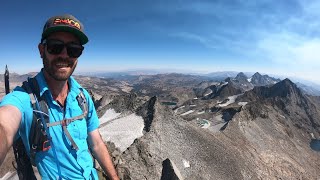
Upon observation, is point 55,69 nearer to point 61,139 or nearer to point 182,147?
point 61,139

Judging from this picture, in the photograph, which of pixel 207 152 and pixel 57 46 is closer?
pixel 57 46

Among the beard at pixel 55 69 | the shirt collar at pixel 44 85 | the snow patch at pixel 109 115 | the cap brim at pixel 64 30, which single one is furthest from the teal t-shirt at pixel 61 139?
the snow patch at pixel 109 115

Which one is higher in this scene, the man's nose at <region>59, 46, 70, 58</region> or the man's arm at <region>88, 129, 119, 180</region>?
the man's nose at <region>59, 46, 70, 58</region>

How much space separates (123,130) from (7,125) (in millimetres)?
53390

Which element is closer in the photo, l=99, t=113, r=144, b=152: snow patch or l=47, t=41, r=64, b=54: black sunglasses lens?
l=47, t=41, r=64, b=54: black sunglasses lens

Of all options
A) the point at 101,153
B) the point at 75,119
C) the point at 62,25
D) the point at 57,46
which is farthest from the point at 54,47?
the point at 101,153

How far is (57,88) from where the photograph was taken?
19.8ft

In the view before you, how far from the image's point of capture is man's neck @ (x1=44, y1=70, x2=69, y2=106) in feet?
19.4

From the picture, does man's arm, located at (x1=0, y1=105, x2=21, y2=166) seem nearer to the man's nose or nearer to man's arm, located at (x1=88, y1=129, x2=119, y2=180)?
the man's nose

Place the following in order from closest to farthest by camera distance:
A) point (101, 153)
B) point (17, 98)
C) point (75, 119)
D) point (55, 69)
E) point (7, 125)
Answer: point (7, 125), point (17, 98), point (55, 69), point (75, 119), point (101, 153)

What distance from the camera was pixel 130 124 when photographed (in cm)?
6050

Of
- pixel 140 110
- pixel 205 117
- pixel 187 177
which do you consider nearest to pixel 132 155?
pixel 187 177

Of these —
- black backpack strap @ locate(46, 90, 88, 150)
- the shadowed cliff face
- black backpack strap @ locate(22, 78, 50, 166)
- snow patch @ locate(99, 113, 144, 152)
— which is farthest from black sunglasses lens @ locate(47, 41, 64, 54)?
snow patch @ locate(99, 113, 144, 152)

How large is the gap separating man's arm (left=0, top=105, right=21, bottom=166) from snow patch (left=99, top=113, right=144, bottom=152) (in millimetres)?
45109
